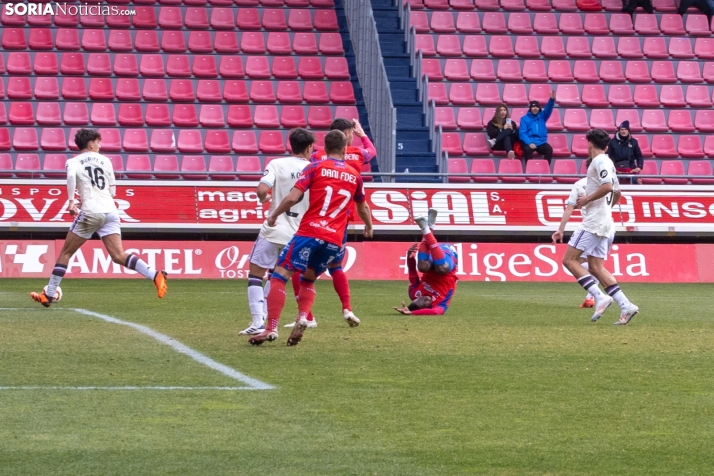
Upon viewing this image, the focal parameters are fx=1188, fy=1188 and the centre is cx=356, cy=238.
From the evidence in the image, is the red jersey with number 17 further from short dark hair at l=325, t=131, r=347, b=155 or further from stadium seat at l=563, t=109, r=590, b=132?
stadium seat at l=563, t=109, r=590, b=132

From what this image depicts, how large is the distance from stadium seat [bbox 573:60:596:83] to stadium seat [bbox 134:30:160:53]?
9055 mm

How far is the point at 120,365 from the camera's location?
8109 mm

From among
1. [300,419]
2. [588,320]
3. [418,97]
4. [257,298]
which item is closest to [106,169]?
[257,298]

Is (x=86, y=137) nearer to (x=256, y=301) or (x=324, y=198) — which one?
(x=256, y=301)

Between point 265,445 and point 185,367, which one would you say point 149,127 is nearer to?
point 185,367

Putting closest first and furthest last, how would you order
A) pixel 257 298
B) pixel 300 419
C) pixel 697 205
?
pixel 300 419, pixel 257 298, pixel 697 205

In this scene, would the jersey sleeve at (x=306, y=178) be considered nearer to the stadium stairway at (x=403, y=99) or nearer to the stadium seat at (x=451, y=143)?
the stadium stairway at (x=403, y=99)

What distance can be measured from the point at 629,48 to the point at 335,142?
18661mm

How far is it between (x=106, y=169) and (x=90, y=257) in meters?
7.15

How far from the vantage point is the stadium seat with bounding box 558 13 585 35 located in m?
26.7

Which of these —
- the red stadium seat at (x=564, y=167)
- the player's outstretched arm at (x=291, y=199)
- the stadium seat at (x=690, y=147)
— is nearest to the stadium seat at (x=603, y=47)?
the stadium seat at (x=690, y=147)

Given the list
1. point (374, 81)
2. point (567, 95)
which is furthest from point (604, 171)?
point (567, 95)

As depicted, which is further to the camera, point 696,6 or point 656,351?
point 696,6

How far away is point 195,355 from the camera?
342 inches
